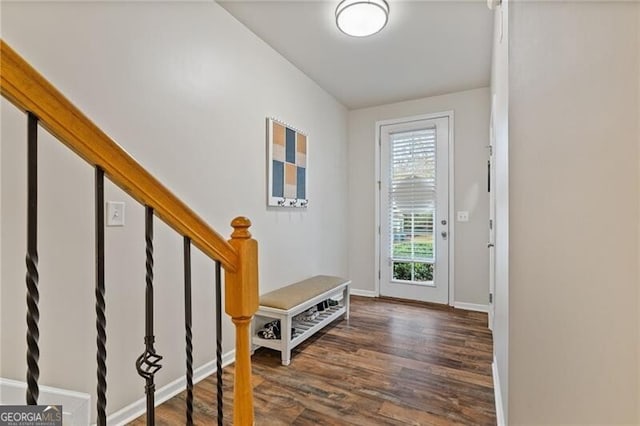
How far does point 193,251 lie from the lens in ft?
6.90

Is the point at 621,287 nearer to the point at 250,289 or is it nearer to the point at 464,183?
the point at 250,289

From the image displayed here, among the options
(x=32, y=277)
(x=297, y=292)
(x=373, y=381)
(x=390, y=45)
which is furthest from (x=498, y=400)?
(x=390, y=45)

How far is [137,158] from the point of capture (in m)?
1.74

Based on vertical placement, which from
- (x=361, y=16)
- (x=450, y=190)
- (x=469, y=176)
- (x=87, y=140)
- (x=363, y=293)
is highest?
(x=361, y=16)

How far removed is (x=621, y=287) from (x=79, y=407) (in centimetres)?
203

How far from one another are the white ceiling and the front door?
546mm

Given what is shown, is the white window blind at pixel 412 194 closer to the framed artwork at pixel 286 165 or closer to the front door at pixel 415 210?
the front door at pixel 415 210

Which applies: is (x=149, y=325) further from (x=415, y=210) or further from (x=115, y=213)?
(x=415, y=210)

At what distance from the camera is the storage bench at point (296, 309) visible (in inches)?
92.5

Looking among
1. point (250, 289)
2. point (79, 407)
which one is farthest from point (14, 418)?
point (79, 407)

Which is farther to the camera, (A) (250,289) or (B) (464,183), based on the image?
(B) (464,183)

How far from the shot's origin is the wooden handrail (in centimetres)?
52

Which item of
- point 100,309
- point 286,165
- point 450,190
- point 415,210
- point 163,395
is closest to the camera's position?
point 100,309

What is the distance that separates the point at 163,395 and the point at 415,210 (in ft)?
10.8
